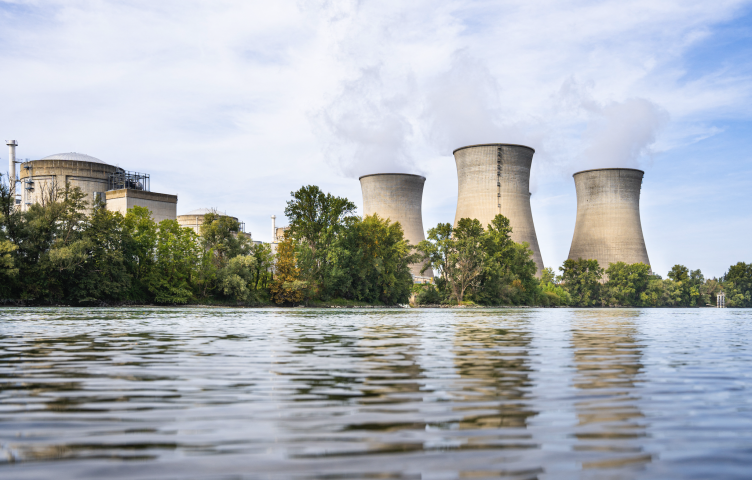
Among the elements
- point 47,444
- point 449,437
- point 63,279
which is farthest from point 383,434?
point 63,279

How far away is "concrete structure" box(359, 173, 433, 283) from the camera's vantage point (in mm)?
60812

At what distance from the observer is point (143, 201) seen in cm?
6328

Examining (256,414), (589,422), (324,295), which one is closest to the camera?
(589,422)

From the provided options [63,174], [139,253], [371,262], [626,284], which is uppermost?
[63,174]

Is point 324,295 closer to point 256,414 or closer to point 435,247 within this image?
point 435,247

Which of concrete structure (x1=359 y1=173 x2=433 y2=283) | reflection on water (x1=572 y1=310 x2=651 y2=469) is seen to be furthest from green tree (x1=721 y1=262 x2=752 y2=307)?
reflection on water (x1=572 y1=310 x2=651 y2=469)

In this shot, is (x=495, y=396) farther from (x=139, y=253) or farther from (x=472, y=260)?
(x=472, y=260)

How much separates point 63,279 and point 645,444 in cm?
4355

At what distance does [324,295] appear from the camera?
2103 inches

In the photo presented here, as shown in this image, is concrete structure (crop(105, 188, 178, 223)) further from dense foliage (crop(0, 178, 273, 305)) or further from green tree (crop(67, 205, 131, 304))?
green tree (crop(67, 205, 131, 304))

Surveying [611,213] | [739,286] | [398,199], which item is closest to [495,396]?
[398,199]

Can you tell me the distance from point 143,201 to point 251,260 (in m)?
19.6

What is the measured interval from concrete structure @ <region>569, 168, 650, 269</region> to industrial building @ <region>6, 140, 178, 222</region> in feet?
142

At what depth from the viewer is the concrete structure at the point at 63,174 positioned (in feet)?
209
